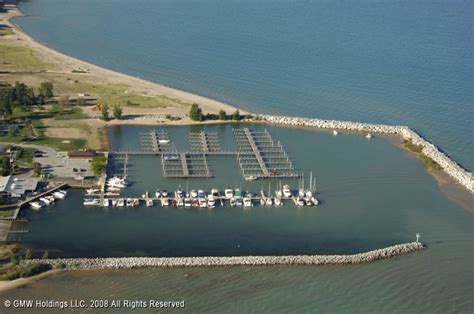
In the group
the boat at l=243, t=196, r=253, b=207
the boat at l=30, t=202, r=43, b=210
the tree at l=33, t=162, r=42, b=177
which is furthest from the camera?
the tree at l=33, t=162, r=42, b=177

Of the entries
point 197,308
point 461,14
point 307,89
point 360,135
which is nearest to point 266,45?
point 307,89

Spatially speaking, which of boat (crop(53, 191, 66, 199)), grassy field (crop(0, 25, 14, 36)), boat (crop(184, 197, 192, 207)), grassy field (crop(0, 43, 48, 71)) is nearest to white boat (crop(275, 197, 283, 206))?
boat (crop(184, 197, 192, 207))

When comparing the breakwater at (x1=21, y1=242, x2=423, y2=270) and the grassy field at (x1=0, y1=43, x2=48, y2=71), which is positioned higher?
the grassy field at (x1=0, y1=43, x2=48, y2=71)

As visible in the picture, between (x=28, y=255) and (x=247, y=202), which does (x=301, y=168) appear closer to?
(x=247, y=202)

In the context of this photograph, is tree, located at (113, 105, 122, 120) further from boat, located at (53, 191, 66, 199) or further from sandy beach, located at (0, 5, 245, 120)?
boat, located at (53, 191, 66, 199)

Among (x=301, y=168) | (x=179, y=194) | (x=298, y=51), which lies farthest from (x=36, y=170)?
(x=298, y=51)

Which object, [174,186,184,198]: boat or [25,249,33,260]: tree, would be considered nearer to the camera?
[25,249,33,260]: tree

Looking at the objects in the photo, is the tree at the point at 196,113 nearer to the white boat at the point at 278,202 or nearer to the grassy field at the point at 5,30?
the white boat at the point at 278,202
